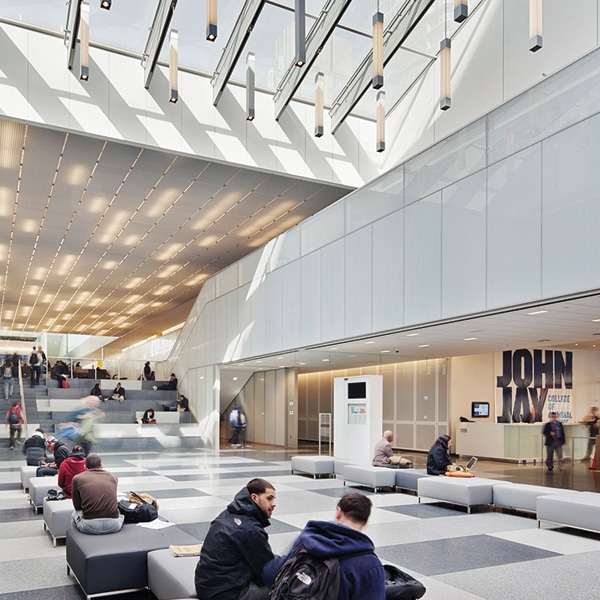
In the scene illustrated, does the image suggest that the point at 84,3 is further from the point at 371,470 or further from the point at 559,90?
the point at 371,470

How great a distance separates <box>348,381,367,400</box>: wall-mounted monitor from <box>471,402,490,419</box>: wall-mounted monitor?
21.0 ft

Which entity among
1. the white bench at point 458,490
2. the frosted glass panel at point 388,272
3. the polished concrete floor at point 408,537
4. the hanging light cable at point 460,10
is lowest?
the polished concrete floor at point 408,537

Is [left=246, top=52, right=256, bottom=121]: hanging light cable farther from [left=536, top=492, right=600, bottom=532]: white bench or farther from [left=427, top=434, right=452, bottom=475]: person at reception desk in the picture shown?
[left=536, top=492, right=600, bottom=532]: white bench

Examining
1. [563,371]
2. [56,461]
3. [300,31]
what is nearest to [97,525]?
[56,461]

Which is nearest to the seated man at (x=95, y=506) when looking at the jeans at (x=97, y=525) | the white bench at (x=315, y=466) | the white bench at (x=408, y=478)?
the jeans at (x=97, y=525)

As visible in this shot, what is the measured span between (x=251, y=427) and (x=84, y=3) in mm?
19021

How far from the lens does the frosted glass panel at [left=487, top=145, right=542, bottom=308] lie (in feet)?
38.9

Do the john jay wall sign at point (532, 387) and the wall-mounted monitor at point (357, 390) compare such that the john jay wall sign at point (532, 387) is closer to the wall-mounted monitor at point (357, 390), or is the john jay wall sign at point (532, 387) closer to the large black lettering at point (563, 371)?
the large black lettering at point (563, 371)

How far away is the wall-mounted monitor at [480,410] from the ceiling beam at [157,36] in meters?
15.0

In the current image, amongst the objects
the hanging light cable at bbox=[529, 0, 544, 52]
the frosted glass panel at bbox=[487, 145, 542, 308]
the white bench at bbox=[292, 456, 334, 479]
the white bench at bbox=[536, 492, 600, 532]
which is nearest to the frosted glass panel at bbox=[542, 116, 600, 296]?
the frosted glass panel at bbox=[487, 145, 542, 308]

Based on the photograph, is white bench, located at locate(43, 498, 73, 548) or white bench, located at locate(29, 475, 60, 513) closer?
white bench, located at locate(43, 498, 73, 548)

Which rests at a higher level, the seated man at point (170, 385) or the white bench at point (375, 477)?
the seated man at point (170, 385)

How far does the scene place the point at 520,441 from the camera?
21.8 meters

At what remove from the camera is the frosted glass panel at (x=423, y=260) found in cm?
1450
